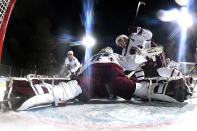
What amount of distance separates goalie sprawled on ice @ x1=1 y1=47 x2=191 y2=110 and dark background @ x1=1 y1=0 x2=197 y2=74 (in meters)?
10.9

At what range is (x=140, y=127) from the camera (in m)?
1.21

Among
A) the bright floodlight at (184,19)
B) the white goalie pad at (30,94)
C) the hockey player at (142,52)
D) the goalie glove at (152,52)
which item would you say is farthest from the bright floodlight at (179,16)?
the white goalie pad at (30,94)

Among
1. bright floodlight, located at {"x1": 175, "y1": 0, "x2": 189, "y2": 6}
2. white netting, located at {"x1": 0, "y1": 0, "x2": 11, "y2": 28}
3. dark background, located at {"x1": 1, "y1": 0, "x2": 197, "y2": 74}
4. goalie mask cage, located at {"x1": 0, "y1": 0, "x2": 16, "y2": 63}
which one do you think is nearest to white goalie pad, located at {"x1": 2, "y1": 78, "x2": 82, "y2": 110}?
goalie mask cage, located at {"x1": 0, "y1": 0, "x2": 16, "y2": 63}

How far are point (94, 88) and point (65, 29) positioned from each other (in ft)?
60.8

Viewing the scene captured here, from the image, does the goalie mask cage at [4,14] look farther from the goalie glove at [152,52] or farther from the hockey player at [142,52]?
the goalie glove at [152,52]

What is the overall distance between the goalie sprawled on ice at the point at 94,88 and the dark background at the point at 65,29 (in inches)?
429

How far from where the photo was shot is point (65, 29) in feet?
66.3

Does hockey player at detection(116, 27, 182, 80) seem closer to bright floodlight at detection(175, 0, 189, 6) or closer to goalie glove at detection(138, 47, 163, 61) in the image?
goalie glove at detection(138, 47, 163, 61)

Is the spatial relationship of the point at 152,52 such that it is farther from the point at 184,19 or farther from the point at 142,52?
the point at 184,19

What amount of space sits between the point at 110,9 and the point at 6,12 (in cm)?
1302

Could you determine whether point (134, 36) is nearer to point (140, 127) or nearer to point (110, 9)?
point (140, 127)

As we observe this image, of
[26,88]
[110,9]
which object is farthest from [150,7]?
[26,88]

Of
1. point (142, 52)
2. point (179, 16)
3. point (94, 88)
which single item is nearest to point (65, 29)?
point (179, 16)

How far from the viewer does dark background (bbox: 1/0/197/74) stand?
1412 centimetres
